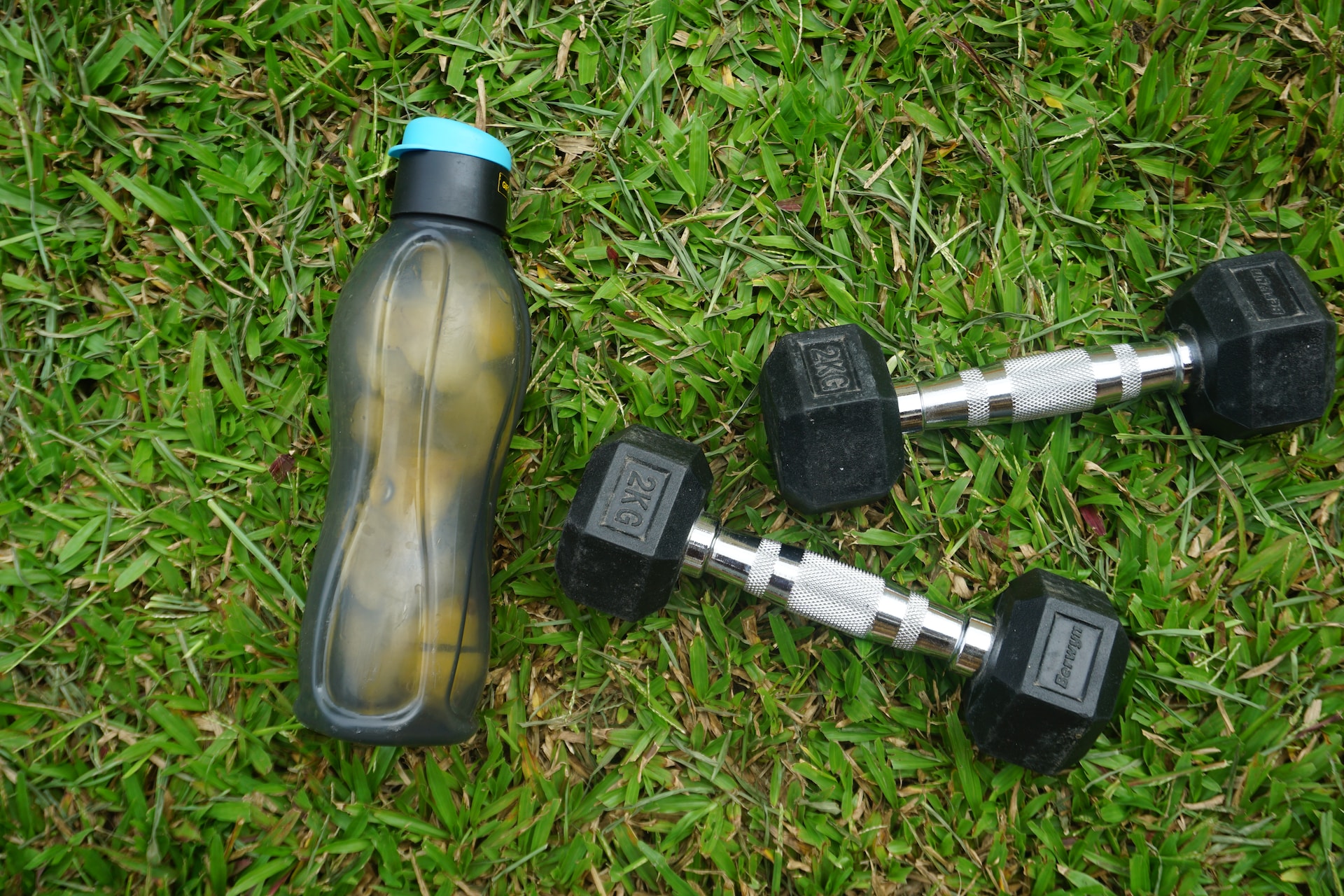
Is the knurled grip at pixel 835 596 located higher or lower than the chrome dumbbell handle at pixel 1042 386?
lower

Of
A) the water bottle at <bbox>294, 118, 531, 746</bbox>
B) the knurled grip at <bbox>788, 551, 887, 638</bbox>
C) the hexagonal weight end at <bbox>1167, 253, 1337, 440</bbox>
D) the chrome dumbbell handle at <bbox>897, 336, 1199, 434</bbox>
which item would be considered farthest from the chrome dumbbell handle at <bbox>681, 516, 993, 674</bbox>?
the hexagonal weight end at <bbox>1167, 253, 1337, 440</bbox>

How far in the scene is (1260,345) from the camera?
5.87ft

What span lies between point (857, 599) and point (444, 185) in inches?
47.3

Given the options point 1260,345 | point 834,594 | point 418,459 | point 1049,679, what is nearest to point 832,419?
point 834,594

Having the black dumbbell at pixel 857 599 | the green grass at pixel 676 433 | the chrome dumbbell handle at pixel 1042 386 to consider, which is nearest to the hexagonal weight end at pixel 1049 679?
the black dumbbell at pixel 857 599

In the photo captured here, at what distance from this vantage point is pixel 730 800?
6.08ft

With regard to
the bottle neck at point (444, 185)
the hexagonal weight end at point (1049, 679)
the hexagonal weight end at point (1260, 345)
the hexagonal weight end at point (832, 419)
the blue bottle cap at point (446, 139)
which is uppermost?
the blue bottle cap at point (446, 139)

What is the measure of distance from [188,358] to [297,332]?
0.25 meters

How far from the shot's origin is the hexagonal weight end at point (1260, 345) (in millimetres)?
1793

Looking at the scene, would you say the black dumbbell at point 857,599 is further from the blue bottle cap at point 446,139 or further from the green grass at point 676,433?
the blue bottle cap at point 446,139

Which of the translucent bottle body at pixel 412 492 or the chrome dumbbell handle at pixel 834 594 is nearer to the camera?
the translucent bottle body at pixel 412 492

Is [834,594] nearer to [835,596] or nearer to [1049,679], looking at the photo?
[835,596]

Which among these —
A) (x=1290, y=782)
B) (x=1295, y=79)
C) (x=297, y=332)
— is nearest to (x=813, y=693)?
(x=1290, y=782)

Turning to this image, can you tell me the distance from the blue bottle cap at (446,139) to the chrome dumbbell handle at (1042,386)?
1.01 meters
